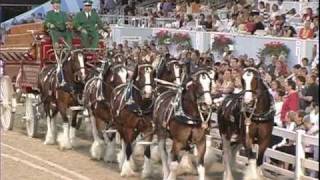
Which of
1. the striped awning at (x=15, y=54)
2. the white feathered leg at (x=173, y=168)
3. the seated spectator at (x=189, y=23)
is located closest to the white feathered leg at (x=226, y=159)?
the white feathered leg at (x=173, y=168)

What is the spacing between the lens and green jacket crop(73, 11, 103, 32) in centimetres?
1620

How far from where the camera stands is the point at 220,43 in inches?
746

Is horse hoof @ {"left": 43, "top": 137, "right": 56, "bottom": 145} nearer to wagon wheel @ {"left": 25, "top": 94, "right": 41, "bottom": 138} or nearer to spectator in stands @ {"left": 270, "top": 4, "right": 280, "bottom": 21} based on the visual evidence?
wagon wheel @ {"left": 25, "top": 94, "right": 41, "bottom": 138}

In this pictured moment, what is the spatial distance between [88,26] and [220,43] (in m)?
3.98

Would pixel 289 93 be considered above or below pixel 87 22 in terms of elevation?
below

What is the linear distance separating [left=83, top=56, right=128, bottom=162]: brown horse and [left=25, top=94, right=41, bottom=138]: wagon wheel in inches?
117

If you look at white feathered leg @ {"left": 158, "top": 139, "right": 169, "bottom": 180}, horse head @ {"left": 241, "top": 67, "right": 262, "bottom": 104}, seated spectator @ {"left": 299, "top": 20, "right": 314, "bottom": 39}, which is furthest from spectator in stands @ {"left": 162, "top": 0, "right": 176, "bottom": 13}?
horse head @ {"left": 241, "top": 67, "right": 262, "bottom": 104}

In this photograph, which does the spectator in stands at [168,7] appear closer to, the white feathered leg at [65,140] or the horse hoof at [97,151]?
the white feathered leg at [65,140]

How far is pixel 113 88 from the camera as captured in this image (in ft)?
43.6

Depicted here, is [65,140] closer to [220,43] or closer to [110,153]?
[110,153]

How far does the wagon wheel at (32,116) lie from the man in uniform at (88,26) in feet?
5.58

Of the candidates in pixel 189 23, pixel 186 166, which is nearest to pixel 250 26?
pixel 189 23

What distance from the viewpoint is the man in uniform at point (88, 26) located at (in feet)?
53.2

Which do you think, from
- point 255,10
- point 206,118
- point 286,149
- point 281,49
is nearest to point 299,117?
point 286,149
